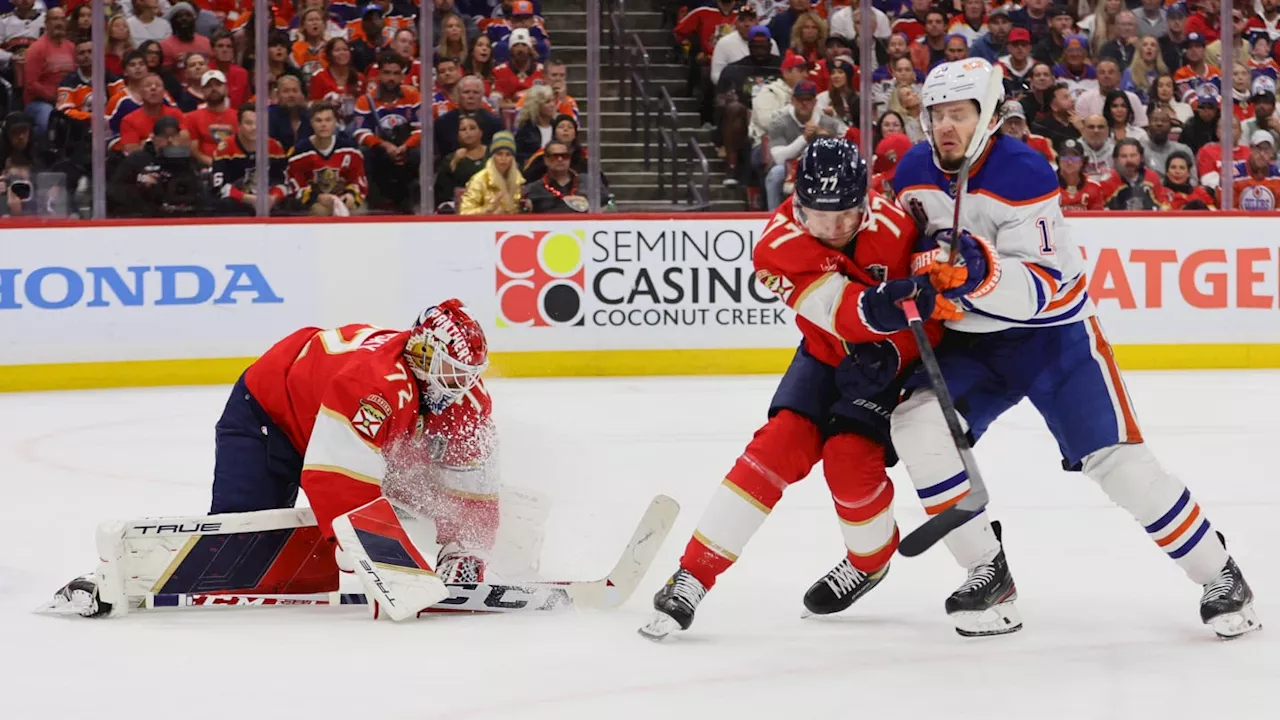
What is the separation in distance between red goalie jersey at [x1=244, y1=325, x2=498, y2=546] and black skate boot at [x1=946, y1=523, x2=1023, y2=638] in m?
1.06

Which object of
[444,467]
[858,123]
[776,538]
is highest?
[858,123]

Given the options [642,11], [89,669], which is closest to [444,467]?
[89,669]

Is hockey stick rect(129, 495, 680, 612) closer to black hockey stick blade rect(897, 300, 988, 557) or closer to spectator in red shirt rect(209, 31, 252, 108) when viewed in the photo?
black hockey stick blade rect(897, 300, 988, 557)

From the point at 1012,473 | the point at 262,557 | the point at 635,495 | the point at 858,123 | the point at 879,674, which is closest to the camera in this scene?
the point at 879,674

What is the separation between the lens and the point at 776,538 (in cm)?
442

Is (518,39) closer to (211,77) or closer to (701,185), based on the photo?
(701,185)

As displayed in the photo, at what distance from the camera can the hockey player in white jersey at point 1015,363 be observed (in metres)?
3.22

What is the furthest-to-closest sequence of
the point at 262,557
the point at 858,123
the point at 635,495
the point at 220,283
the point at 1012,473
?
the point at 858,123 < the point at 220,283 < the point at 1012,473 < the point at 635,495 < the point at 262,557

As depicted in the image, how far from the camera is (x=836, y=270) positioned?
3.21 meters

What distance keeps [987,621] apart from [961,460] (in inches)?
13.0

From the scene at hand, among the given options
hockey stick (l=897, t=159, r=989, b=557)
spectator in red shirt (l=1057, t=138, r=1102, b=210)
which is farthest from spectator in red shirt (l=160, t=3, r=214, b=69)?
hockey stick (l=897, t=159, r=989, b=557)

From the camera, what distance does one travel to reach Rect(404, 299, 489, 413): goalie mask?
349 cm

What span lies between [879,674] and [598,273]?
536 cm

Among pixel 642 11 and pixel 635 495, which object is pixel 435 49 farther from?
pixel 635 495
